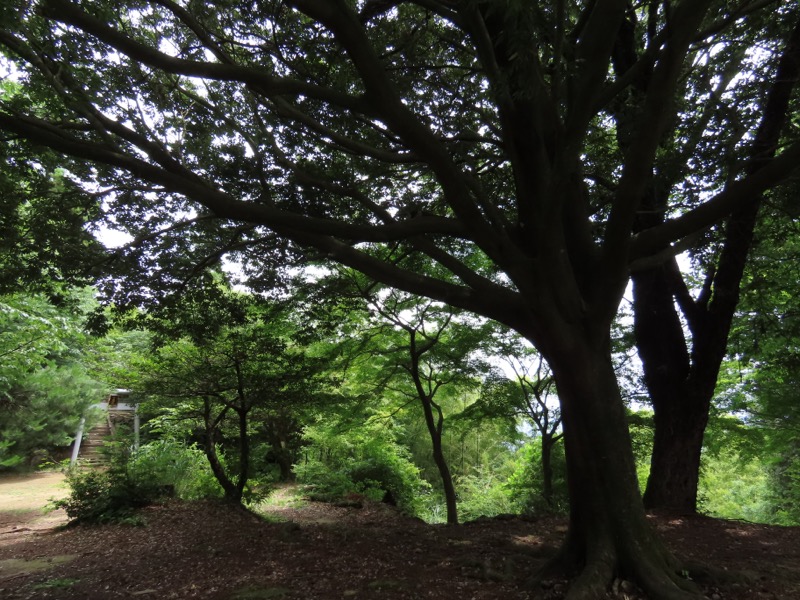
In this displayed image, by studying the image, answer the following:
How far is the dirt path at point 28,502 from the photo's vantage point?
9.72 meters

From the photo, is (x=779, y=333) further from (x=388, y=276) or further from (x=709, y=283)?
(x=388, y=276)

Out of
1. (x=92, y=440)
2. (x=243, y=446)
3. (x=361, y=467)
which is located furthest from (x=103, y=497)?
(x=92, y=440)

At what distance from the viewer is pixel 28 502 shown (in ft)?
41.7

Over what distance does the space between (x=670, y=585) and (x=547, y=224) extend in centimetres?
286

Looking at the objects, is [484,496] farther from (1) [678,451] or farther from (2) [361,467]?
(1) [678,451]

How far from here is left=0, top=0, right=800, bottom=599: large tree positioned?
3117 mm

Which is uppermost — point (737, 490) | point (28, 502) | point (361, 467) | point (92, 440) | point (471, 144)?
point (471, 144)

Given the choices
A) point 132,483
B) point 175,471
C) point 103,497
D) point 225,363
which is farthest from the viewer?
point 175,471

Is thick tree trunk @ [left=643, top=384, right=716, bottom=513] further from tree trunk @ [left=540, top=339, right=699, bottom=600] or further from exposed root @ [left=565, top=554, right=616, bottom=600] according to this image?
exposed root @ [left=565, top=554, right=616, bottom=600]

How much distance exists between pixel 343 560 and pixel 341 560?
0.02 metres

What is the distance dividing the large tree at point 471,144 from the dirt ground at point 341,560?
2.67 ft

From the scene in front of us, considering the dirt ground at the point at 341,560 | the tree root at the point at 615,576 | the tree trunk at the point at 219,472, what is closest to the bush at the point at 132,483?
the dirt ground at the point at 341,560

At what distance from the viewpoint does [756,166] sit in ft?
19.2

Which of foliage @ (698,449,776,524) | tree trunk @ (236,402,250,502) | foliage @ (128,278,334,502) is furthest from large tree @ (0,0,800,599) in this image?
foliage @ (698,449,776,524)
